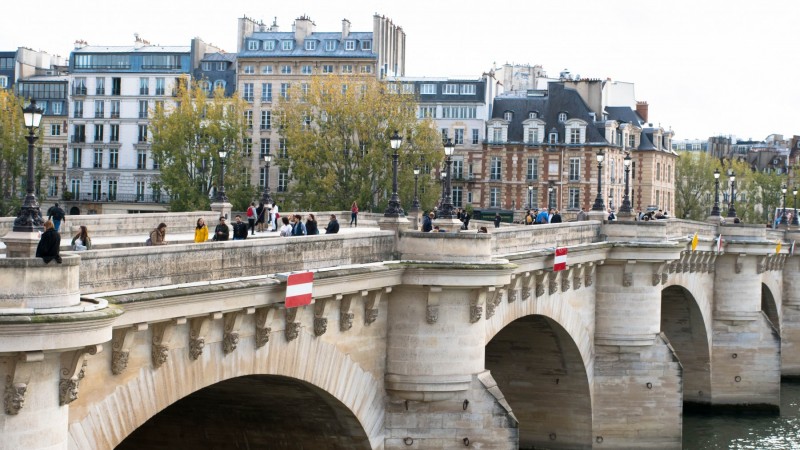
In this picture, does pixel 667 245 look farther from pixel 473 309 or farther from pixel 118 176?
pixel 118 176

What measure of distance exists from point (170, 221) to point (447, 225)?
39.8 feet

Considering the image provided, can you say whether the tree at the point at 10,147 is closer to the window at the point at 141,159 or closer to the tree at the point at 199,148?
the tree at the point at 199,148

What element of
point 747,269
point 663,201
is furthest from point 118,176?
point 747,269

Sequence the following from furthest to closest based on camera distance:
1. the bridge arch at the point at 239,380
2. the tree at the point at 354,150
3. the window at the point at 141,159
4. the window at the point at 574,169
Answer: the window at the point at 141,159
the window at the point at 574,169
the tree at the point at 354,150
the bridge arch at the point at 239,380

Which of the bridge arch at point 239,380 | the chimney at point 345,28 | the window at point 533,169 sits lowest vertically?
the bridge arch at point 239,380

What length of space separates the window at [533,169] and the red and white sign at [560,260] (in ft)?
227

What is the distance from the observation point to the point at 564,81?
107m

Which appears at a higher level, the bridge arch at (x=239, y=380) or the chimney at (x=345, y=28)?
the chimney at (x=345, y=28)

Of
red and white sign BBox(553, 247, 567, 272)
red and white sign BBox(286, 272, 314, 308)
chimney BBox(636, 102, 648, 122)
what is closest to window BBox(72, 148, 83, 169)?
chimney BBox(636, 102, 648, 122)

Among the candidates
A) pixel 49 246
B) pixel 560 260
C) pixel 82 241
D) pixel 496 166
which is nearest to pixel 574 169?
pixel 496 166

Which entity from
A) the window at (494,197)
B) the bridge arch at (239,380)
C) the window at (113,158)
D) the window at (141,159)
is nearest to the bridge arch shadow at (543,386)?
the bridge arch at (239,380)

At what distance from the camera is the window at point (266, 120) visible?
104 meters

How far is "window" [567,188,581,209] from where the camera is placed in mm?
103438

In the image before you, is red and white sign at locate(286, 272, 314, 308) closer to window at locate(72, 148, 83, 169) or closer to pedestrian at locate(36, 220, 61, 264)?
pedestrian at locate(36, 220, 61, 264)
